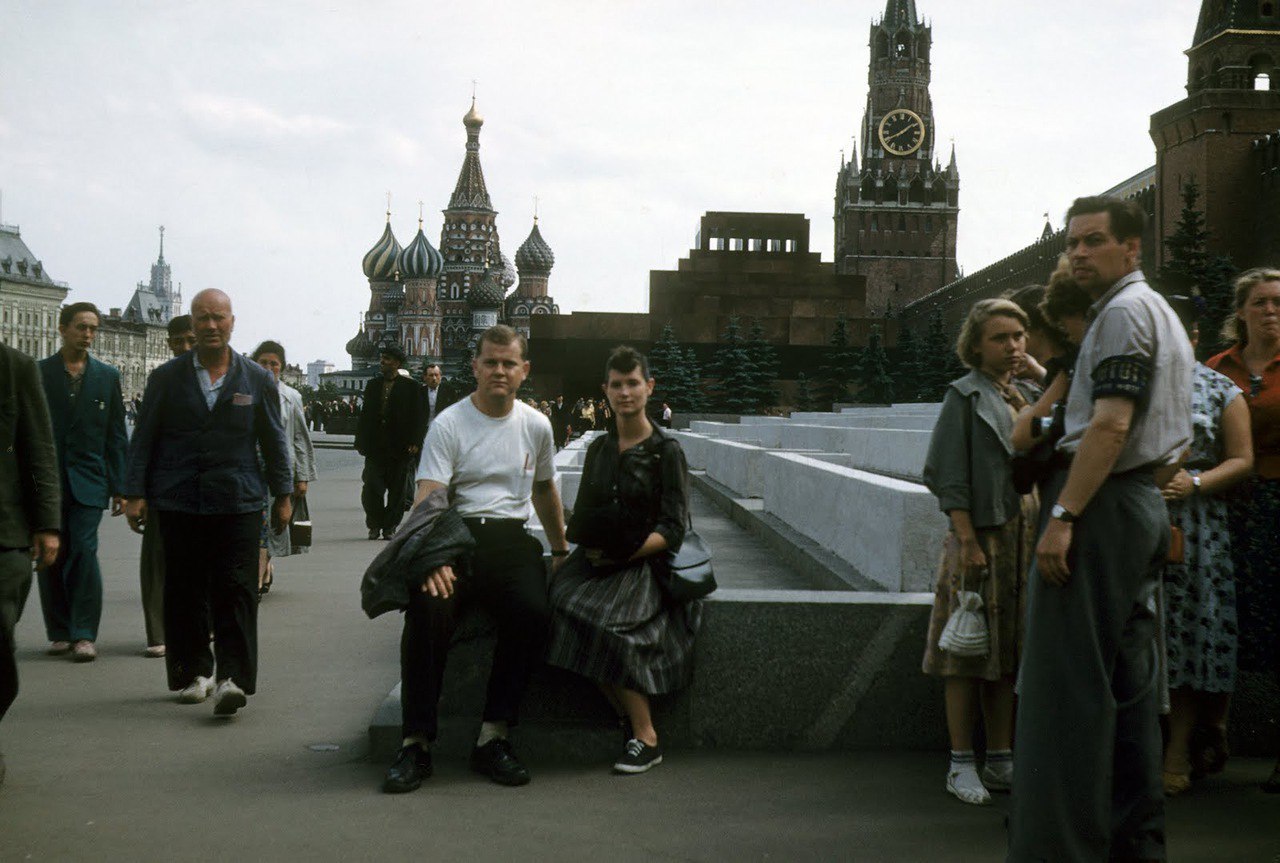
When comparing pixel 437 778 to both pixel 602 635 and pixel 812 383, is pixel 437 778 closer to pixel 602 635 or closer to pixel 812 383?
pixel 602 635

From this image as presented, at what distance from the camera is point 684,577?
4766mm

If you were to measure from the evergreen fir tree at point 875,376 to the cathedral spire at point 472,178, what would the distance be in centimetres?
8054

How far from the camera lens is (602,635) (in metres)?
4.70

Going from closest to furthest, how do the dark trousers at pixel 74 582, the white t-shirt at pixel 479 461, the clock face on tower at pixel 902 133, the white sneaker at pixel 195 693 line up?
1. the white t-shirt at pixel 479 461
2. the white sneaker at pixel 195 693
3. the dark trousers at pixel 74 582
4. the clock face on tower at pixel 902 133

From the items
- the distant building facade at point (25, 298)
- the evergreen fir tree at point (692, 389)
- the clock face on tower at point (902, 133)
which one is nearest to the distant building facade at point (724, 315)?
the evergreen fir tree at point (692, 389)

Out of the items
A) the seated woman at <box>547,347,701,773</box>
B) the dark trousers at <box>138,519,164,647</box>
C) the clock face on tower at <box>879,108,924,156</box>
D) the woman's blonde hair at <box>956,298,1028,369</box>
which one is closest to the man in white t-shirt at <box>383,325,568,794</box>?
the seated woman at <box>547,347,701,773</box>

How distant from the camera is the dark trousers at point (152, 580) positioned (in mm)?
6984

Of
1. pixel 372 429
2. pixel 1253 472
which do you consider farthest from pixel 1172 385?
pixel 372 429

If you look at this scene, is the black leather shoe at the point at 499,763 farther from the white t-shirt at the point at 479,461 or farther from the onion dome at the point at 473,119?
the onion dome at the point at 473,119

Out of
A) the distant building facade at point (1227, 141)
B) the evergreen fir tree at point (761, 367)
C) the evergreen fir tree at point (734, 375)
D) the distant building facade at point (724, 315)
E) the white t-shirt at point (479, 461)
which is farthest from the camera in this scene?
the distant building facade at point (724, 315)

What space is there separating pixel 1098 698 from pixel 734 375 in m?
60.9

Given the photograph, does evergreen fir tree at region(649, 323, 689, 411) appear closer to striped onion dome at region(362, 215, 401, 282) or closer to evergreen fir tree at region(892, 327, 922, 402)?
evergreen fir tree at region(892, 327, 922, 402)

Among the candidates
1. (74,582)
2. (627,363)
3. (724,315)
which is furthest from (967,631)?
(724,315)

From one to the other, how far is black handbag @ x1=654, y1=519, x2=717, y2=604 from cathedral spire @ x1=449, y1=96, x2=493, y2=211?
136 meters
